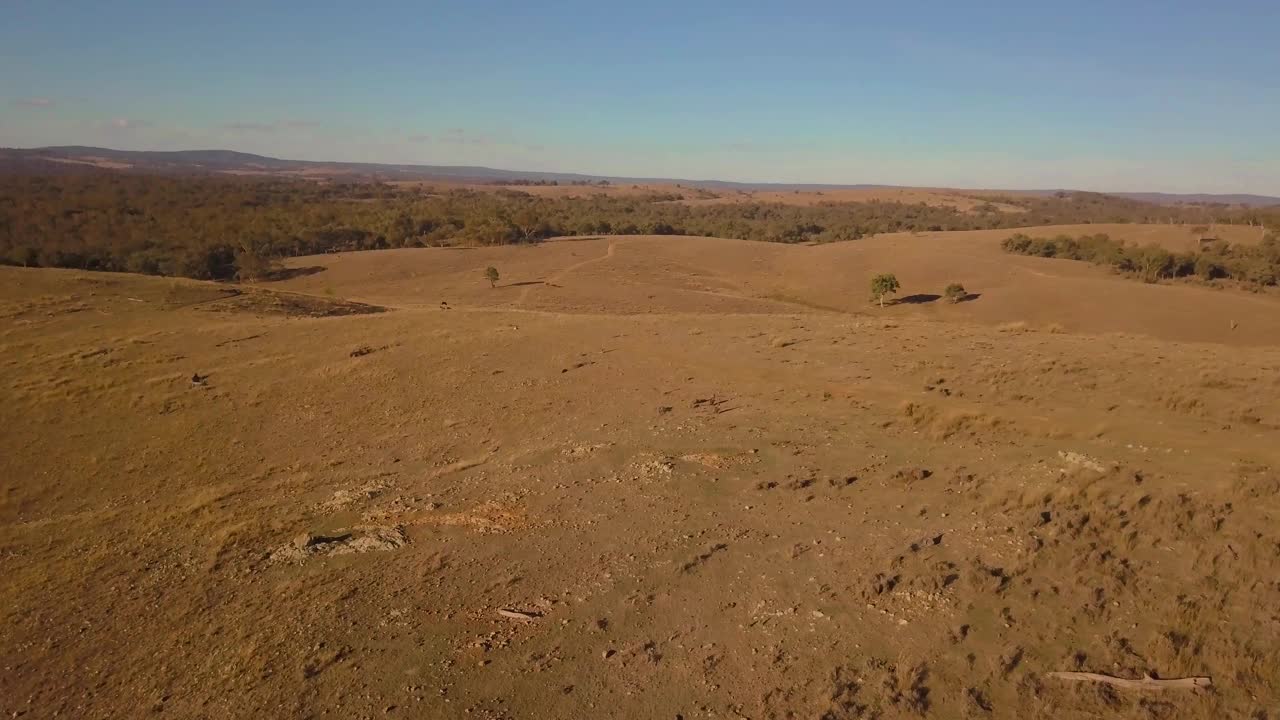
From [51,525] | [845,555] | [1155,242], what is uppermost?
[1155,242]

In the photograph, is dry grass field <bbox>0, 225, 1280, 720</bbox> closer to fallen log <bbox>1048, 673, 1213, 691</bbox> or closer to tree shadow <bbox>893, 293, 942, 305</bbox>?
fallen log <bbox>1048, 673, 1213, 691</bbox>

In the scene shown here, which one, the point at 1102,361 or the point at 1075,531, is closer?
the point at 1075,531

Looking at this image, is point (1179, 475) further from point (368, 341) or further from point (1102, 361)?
point (368, 341)

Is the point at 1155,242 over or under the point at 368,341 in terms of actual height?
over

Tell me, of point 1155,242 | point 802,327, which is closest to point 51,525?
point 802,327

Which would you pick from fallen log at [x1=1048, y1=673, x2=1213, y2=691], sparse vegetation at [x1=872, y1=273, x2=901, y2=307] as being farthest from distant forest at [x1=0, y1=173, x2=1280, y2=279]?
fallen log at [x1=1048, y1=673, x2=1213, y2=691]

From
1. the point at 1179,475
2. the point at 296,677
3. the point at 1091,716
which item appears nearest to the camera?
the point at 1091,716
